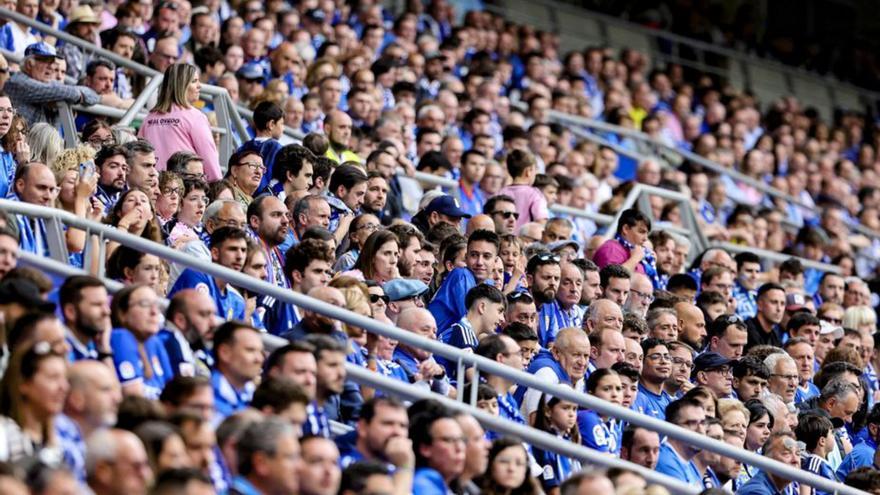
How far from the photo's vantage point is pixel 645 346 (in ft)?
34.9

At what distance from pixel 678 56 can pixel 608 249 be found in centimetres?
1056

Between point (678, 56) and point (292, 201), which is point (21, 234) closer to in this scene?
point (292, 201)

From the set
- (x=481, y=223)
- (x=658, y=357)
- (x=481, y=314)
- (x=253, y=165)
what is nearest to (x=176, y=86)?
(x=253, y=165)

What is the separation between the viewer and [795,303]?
13844 mm

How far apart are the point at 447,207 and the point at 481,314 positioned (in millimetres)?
2009

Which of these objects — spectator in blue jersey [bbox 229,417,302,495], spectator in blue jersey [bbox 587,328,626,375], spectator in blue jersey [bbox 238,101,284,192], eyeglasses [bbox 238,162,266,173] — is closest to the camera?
spectator in blue jersey [bbox 229,417,302,495]

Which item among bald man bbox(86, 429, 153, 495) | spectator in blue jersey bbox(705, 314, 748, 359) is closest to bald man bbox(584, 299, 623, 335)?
spectator in blue jersey bbox(705, 314, 748, 359)

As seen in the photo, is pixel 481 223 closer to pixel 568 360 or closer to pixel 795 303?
pixel 568 360

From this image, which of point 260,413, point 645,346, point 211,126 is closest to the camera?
point 260,413

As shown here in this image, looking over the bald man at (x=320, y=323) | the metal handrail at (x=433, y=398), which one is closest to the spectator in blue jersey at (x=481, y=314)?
the bald man at (x=320, y=323)

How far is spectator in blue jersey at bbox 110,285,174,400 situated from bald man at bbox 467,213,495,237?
421 cm

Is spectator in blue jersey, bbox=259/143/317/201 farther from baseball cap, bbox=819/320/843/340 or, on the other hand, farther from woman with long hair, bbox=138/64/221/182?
baseball cap, bbox=819/320/843/340

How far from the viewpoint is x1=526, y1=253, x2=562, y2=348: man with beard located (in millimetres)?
11086

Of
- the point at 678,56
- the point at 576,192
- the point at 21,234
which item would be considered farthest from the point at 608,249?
the point at 678,56
